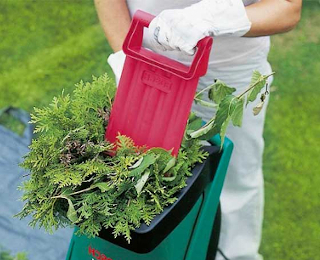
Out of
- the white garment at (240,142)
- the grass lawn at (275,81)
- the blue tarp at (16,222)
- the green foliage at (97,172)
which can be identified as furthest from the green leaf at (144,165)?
the grass lawn at (275,81)

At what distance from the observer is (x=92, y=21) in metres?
3.59

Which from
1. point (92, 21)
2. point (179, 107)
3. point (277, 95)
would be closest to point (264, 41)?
point (179, 107)

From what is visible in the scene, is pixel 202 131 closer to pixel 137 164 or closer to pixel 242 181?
pixel 137 164

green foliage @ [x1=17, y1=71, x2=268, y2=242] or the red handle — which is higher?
the red handle

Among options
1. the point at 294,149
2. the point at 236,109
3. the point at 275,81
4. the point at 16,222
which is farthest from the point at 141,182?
the point at 275,81

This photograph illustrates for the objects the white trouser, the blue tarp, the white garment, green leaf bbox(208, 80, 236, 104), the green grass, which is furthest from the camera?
the green grass

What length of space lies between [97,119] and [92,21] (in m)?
2.24

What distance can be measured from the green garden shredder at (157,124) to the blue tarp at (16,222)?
0.78m

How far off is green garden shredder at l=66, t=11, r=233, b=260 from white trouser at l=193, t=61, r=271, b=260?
0.36 m

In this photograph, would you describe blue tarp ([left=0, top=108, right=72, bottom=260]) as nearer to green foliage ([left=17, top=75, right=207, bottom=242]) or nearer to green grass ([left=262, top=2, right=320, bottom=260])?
green grass ([left=262, top=2, right=320, bottom=260])

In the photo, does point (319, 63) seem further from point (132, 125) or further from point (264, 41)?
point (132, 125)

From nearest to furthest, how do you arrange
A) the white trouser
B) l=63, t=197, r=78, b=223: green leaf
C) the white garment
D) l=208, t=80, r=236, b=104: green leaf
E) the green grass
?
l=63, t=197, r=78, b=223: green leaf
l=208, t=80, r=236, b=104: green leaf
the white garment
the white trouser
the green grass

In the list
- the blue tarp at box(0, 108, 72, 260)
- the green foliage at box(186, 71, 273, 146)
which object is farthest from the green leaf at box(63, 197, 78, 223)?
the blue tarp at box(0, 108, 72, 260)

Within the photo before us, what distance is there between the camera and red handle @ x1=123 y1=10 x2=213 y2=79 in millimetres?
1336
